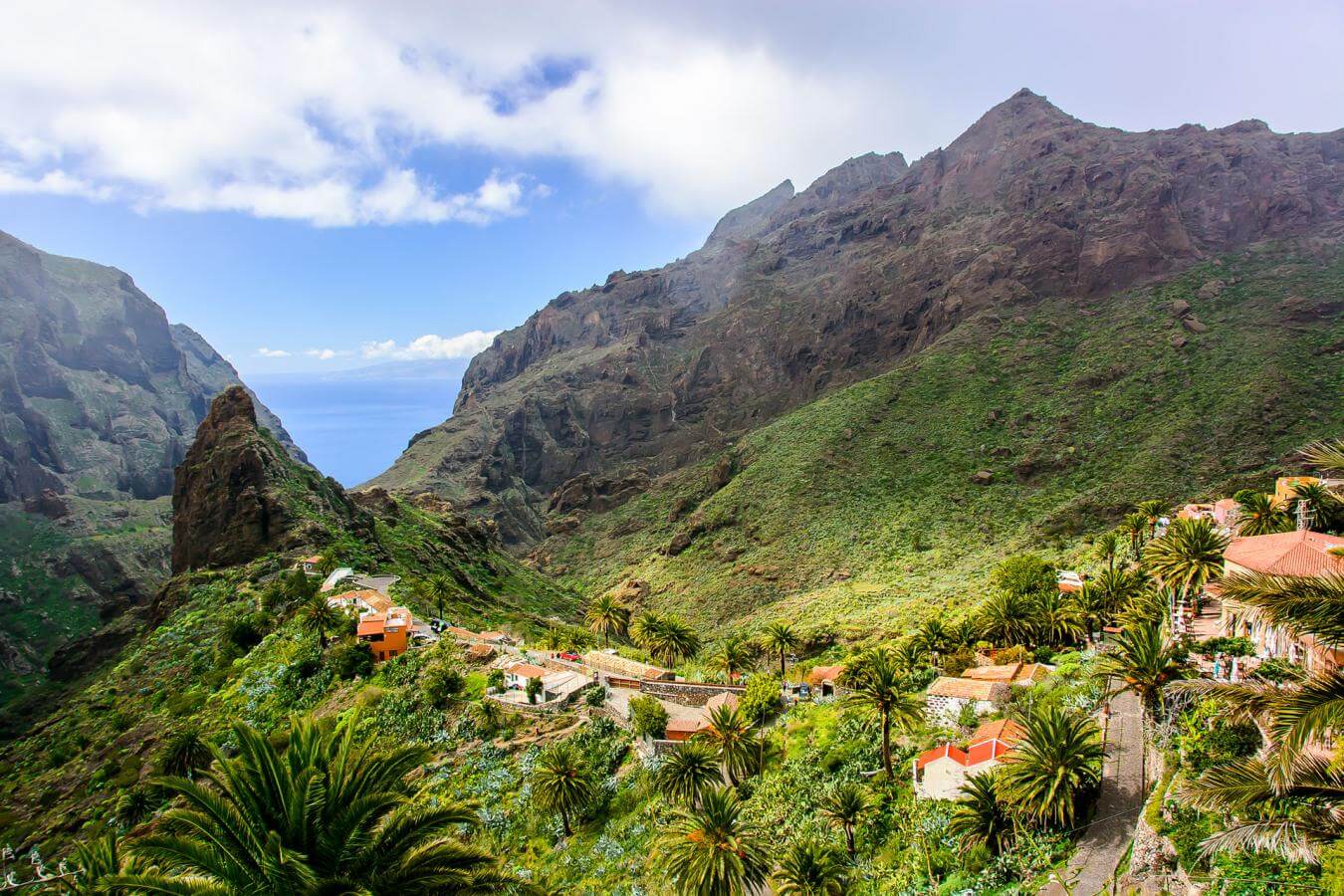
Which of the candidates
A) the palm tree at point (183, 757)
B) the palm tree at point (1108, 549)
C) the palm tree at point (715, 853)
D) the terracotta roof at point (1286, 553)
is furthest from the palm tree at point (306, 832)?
the palm tree at point (1108, 549)

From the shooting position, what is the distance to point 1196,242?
114m

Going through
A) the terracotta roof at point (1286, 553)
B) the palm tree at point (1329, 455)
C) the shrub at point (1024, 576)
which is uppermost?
the palm tree at point (1329, 455)

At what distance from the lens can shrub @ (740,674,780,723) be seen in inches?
1248

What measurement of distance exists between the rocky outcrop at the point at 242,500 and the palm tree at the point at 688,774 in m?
47.3

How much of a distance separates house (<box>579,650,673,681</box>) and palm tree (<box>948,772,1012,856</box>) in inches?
832

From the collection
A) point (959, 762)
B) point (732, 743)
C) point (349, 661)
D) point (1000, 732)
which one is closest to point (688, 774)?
point (732, 743)

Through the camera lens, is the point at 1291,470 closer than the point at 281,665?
No

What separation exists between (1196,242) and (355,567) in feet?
420

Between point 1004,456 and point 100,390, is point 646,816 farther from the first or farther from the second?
point 100,390

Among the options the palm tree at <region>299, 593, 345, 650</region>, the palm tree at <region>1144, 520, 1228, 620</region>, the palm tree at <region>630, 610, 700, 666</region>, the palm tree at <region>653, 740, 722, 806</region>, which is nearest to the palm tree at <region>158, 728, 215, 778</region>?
the palm tree at <region>299, 593, 345, 650</region>

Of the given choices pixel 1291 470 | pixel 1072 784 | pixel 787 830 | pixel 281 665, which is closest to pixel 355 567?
pixel 281 665

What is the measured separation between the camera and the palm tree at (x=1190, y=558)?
89.4 feet

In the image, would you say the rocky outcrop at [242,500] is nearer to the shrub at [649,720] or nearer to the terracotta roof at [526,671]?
the terracotta roof at [526,671]

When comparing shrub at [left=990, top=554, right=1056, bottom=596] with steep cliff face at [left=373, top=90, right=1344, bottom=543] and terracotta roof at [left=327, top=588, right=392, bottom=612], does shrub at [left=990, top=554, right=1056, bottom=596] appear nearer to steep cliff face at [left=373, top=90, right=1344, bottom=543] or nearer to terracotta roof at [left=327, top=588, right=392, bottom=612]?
terracotta roof at [left=327, top=588, right=392, bottom=612]
